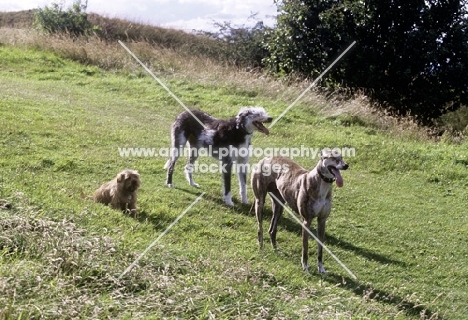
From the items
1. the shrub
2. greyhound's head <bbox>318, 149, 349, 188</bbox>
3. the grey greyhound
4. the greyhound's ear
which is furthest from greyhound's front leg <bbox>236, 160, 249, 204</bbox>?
the shrub

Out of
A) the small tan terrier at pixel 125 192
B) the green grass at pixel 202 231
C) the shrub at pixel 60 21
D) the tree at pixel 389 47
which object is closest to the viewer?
the green grass at pixel 202 231

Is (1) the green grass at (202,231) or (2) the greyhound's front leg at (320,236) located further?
(2) the greyhound's front leg at (320,236)

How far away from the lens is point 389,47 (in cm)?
1480

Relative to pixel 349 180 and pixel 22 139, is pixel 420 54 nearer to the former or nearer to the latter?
pixel 349 180

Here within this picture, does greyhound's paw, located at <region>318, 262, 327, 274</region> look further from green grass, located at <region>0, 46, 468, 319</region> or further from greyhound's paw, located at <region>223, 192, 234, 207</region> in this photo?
greyhound's paw, located at <region>223, 192, 234, 207</region>

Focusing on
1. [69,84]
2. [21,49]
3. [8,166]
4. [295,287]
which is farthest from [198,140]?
[21,49]

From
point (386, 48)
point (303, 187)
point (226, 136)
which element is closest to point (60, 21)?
point (386, 48)

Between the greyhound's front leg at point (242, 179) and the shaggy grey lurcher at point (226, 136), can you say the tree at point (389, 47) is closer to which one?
the shaggy grey lurcher at point (226, 136)

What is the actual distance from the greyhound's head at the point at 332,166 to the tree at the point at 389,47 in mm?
10409

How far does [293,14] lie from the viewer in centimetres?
1538

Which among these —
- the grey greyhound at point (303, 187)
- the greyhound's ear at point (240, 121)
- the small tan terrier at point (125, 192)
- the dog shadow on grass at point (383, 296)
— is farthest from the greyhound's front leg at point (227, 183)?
the dog shadow on grass at point (383, 296)

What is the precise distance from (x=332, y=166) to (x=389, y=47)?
10.8 metres

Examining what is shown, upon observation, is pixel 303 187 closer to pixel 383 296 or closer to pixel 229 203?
pixel 383 296

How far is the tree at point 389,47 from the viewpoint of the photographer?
14570 millimetres
